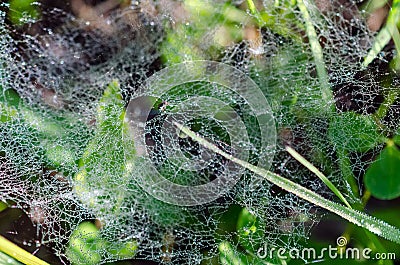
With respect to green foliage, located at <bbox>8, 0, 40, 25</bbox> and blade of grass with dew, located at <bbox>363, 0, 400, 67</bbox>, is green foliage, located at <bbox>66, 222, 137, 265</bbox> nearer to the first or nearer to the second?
green foliage, located at <bbox>8, 0, 40, 25</bbox>

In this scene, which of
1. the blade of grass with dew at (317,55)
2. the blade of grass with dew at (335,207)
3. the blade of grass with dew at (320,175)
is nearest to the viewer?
the blade of grass with dew at (335,207)

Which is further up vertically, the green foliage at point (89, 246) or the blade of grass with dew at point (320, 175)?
the blade of grass with dew at point (320, 175)

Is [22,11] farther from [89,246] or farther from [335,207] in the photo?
[335,207]

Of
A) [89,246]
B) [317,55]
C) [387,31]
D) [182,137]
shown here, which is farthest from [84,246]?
[387,31]

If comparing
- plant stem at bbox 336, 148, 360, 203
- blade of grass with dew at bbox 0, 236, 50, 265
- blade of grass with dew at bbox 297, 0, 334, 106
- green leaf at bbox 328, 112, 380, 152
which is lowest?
blade of grass with dew at bbox 0, 236, 50, 265

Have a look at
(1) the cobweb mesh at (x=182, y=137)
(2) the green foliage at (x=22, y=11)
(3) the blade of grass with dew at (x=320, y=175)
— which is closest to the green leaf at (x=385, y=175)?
(1) the cobweb mesh at (x=182, y=137)

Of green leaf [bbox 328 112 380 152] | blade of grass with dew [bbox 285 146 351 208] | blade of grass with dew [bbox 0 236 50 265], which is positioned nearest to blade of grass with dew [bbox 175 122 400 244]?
blade of grass with dew [bbox 285 146 351 208]

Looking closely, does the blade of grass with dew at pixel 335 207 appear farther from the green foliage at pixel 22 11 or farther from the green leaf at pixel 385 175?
the green foliage at pixel 22 11
